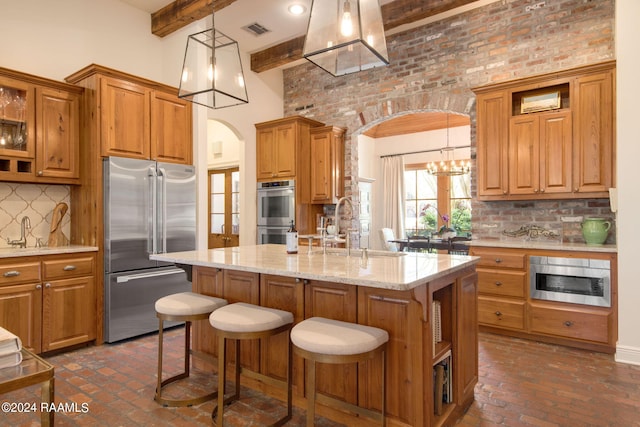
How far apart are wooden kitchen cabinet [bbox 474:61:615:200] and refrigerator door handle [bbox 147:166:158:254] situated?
3461mm

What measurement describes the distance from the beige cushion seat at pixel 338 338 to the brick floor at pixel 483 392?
0.69 meters

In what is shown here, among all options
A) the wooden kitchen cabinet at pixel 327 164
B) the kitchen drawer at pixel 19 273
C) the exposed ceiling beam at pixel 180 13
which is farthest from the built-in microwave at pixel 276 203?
the kitchen drawer at pixel 19 273

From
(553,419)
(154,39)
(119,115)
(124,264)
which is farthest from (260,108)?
(553,419)

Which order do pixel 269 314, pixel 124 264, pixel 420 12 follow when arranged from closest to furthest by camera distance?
pixel 269 314 < pixel 124 264 < pixel 420 12

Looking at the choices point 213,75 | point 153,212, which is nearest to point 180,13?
point 213,75

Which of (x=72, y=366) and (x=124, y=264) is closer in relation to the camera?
(x=72, y=366)

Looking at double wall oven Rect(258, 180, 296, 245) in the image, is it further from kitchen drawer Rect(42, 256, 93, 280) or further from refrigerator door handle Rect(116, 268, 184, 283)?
kitchen drawer Rect(42, 256, 93, 280)

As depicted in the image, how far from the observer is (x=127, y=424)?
89.0 inches

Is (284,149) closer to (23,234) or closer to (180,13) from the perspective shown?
(180,13)

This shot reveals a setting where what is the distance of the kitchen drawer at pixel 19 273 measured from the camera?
310cm

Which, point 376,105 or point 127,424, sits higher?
point 376,105

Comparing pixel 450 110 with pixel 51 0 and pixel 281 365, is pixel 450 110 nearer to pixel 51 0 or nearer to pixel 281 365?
pixel 281 365

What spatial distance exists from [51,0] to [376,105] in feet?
12.8

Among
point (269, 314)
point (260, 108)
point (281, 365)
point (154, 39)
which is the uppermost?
point (154, 39)
